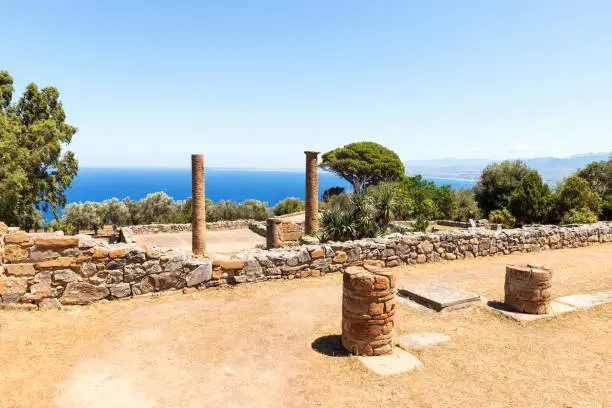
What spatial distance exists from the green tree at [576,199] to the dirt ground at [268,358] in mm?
21913

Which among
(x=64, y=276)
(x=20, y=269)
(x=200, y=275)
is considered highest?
(x=20, y=269)

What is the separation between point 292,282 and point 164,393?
4.75m

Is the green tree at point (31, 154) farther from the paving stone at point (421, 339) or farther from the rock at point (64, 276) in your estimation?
the paving stone at point (421, 339)

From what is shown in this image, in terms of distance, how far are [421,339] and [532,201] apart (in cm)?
2509

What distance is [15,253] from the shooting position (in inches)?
251

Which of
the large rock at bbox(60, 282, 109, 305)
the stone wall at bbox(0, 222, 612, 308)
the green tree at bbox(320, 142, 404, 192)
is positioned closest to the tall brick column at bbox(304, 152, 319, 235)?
the stone wall at bbox(0, 222, 612, 308)

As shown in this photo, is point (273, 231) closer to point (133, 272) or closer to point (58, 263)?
point (133, 272)

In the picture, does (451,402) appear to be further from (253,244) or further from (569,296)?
(253,244)

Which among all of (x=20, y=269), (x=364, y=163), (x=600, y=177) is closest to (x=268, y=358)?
(x=20, y=269)

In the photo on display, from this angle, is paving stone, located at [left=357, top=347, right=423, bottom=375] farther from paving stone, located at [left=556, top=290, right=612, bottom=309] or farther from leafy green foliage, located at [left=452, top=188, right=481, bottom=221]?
leafy green foliage, located at [left=452, top=188, right=481, bottom=221]

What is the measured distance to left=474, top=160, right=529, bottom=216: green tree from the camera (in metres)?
35.6

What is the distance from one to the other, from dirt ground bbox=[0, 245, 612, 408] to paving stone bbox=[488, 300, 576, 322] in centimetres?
16

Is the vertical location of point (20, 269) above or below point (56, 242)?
below

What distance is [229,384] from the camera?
4.37m
